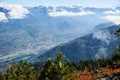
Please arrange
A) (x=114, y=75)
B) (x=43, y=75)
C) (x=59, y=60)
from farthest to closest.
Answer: (x=114, y=75) → (x=43, y=75) → (x=59, y=60)

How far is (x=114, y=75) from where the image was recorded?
2007 inches

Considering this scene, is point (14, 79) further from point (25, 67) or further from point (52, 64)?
point (52, 64)

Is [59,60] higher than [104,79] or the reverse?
higher

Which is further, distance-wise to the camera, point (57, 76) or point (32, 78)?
point (32, 78)

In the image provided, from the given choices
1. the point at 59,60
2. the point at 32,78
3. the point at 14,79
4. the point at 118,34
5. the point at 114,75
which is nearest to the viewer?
the point at 118,34

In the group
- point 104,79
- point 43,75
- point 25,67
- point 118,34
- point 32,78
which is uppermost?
point 118,34

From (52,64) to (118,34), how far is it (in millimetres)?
9403

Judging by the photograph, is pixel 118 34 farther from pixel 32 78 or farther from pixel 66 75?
pixel 32 78

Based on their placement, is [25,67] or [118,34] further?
[25,67]

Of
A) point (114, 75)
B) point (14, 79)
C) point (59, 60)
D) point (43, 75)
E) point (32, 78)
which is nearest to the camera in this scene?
point (59, 60)

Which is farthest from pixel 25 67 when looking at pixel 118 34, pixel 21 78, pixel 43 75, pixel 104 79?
pixel 118 34

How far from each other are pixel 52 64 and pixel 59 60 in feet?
5.33

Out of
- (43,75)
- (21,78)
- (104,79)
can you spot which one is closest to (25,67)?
(21,78)

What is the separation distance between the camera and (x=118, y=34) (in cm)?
3572
